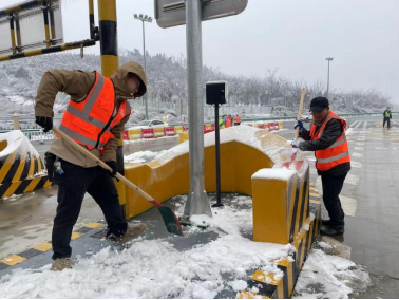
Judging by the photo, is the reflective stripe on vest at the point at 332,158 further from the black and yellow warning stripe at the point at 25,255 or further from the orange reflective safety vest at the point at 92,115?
the black and yellow warning stripe at the point at 25,255

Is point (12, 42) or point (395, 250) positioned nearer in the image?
point (395, 250)

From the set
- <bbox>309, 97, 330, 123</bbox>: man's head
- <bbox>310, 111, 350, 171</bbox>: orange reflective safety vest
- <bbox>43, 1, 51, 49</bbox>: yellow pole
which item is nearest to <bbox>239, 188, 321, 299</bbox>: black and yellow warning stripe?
<bbox>310, 111, 350, 171</bbox>: orange reflective safety vest

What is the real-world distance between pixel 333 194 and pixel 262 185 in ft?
5.64

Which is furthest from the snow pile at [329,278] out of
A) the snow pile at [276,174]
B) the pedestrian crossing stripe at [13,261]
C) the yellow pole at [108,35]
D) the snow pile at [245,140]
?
the yellow pole at [108,35]

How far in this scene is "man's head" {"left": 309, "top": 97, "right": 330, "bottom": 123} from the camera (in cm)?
399

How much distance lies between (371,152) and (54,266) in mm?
12231

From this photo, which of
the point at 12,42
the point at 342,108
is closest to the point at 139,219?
the point at 12,42

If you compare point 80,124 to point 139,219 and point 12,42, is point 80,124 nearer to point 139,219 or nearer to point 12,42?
point 139,219

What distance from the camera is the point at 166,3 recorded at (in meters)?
4.05

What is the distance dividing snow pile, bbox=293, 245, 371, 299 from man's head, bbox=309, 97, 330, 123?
1.70 m

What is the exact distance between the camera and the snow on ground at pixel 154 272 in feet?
7.41

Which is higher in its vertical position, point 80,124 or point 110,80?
point 110,80

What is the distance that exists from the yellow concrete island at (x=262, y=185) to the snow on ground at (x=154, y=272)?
0.16 meters

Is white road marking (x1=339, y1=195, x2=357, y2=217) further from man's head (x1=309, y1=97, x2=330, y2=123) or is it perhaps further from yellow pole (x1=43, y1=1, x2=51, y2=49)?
yellow pole (x1=43, y1=1, x2=51, y2=49)
